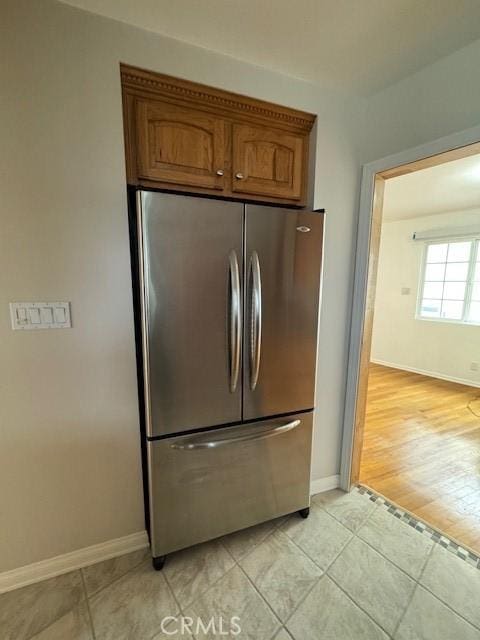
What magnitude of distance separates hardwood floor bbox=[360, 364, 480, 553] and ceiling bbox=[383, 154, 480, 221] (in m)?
2.32

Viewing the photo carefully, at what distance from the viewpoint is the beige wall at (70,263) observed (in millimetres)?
1192

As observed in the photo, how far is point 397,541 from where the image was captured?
5.55ft

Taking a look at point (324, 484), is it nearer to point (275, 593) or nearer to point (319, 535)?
point (319, 535)

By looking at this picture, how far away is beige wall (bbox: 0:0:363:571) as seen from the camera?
1192 mm

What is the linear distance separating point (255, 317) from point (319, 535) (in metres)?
1.33

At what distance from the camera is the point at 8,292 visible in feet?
4.10

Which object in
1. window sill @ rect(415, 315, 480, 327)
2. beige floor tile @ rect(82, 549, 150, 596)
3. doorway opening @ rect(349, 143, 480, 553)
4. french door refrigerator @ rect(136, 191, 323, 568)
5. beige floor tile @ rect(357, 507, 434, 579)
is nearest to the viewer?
french door refrigerator @ rect(136, 191, 323, 568)

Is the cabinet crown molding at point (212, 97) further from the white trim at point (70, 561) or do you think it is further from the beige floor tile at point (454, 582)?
the beige floor tile at point (454, 582)

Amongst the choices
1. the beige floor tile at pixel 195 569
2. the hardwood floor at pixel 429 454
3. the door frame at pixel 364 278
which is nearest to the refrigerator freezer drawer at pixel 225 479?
the beige floor tile at pixel 195 569

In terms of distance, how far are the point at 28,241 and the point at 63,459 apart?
39.1 inches

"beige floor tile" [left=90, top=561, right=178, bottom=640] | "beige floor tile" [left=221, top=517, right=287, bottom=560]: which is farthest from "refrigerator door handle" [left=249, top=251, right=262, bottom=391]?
"beige floor tile" [left=90, top=561, right=178, bottom=640]

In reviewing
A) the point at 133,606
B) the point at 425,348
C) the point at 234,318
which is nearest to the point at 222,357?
the point at 234,318

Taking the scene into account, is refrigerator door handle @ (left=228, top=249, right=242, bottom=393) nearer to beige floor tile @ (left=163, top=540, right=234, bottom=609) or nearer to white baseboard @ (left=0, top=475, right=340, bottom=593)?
beige floor tile @ (left=163, top=540, right=234, bottom=609)

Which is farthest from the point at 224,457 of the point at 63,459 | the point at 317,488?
the point at 317,488
